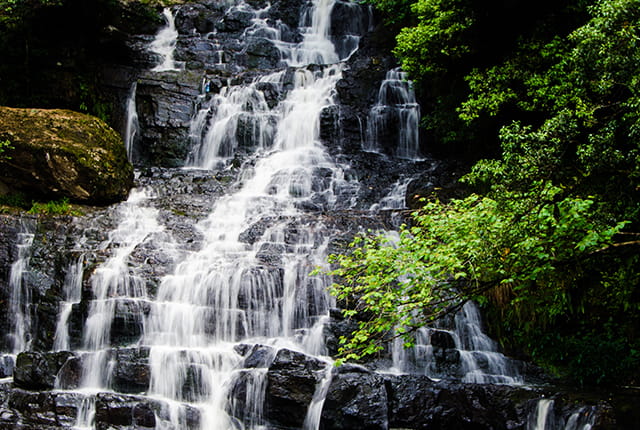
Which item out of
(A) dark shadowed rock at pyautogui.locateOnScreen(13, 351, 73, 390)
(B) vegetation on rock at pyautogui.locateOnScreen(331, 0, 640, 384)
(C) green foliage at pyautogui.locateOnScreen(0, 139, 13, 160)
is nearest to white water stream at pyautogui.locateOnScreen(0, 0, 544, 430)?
(A) dark shadowed rock at pyautogui.locateOnScreen(13, 351, 73, 390)

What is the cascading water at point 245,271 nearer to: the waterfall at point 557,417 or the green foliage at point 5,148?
the waterfall at point 557,417

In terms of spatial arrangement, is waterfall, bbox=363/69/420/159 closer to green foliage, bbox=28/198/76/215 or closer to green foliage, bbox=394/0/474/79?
green foliage, bbox=394/0/474/79

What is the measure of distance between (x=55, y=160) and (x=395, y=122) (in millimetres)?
10232

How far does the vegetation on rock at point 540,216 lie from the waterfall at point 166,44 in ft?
34.3

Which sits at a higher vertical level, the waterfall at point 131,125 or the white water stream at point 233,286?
the waterfall at point 131,125

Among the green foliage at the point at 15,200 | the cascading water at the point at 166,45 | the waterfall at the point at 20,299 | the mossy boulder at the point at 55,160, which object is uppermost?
the cascading water at the point at 166,45

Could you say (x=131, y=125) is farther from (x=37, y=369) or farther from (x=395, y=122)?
(x=37, y=369)

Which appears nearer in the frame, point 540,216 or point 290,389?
point 540,216

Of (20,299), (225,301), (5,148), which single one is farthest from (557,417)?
(5,148)

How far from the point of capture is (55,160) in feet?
44.6

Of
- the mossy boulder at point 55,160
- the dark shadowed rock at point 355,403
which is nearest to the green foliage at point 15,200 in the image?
the mossy boulder at point 55,160

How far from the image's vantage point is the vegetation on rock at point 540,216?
6.80 meters

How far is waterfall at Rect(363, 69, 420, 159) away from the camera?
17859 millimetres

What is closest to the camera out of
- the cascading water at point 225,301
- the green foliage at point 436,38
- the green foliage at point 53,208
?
the cascading water at point 225,301
